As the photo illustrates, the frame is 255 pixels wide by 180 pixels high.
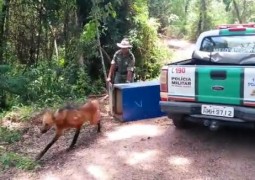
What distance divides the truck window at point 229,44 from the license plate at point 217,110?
1.09m

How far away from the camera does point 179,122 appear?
6625mm

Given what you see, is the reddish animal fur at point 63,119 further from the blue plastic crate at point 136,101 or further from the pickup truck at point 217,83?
the pickup truck at point 217,83

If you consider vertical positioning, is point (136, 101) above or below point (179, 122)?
above

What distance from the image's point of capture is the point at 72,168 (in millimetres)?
5516

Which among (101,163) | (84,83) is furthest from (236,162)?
(84,83)

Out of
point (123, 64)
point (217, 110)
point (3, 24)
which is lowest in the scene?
point (217, 110)

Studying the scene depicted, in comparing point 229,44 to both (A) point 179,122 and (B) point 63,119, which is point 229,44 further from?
(B) point 63,119

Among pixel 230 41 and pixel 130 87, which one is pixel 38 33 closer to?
pixel 130 87

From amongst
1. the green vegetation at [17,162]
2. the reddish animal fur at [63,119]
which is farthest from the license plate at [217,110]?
the green vegetation at [17,162]

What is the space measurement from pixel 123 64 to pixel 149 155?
3.49 meters

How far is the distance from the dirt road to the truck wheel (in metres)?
0.09

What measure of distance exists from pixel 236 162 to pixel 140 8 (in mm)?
8207

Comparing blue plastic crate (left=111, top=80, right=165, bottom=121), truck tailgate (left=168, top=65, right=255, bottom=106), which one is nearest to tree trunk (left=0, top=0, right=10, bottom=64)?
blue plastic crate (left=111, top=80, right=165, bottom=121)

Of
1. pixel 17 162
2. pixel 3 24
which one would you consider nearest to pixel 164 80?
pixel 17 162
